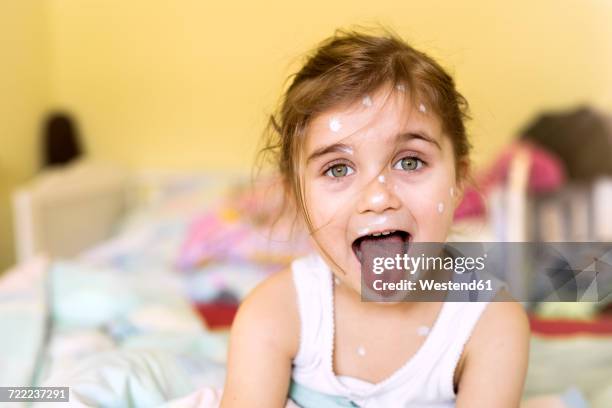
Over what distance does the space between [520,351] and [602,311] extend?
3.30ft

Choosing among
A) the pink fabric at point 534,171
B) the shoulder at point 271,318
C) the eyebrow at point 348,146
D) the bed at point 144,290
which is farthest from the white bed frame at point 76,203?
the eyebrow at point 348,146

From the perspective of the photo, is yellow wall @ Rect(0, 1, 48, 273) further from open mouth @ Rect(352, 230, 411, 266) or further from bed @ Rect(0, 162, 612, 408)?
open mouth @ Rect(352, 230, 411, 266)

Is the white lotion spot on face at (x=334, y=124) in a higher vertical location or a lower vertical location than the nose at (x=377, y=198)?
higher

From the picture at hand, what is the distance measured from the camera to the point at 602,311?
1.60 metres

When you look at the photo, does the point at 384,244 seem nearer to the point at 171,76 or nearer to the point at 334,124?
the point at 334,124

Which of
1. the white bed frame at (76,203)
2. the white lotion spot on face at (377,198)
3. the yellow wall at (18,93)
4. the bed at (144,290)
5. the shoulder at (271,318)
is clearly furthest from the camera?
the yellow wall at (18,93)

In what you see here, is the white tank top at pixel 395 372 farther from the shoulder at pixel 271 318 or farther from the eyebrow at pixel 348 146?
the eyebrow at pixel 348 146

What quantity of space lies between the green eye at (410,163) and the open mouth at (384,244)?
2.4 inches

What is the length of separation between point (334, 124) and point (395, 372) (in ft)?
0.90

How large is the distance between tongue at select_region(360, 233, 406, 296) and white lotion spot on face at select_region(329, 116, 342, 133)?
107mm

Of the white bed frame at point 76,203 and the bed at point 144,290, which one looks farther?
the white bed frame at point 76,203

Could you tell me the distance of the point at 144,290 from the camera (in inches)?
54.6

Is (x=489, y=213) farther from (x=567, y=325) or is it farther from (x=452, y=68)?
(x=452, y=68)

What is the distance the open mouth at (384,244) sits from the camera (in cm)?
65
